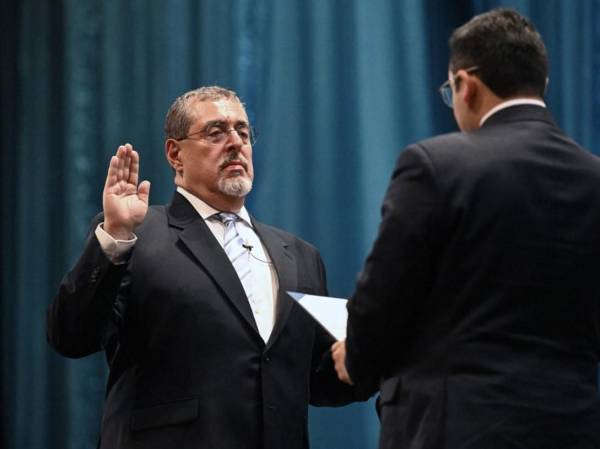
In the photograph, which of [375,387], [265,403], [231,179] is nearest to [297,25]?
[231,179]

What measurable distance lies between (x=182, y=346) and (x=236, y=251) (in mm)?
326

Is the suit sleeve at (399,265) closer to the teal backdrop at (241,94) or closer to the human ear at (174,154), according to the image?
the human ear at (174,154)

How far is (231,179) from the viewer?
2643 millimetres

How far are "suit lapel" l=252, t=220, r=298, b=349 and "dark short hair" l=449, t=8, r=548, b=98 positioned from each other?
946 millimetres

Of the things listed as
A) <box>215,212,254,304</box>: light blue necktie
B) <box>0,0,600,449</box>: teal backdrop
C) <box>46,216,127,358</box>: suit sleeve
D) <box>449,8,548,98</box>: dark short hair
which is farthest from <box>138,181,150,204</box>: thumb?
<box>0,0,600,449</box>: teal backdrop

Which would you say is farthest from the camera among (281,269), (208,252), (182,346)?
(281,269)

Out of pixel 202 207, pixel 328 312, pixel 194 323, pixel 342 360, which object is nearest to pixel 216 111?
pixel 202 207

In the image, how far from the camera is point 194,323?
7.67 ft

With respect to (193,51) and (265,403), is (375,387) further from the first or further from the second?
(193,51)

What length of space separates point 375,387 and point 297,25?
7.23 feet

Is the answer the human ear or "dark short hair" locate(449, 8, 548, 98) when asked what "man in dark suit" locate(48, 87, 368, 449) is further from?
"dark short hair" locate(449, 8, 548, 98)

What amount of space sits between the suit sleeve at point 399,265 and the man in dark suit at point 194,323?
735 mm

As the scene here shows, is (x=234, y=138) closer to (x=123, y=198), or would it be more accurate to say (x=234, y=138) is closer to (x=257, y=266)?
(x=257, y=266)

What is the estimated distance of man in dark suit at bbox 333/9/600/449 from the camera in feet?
5.12
